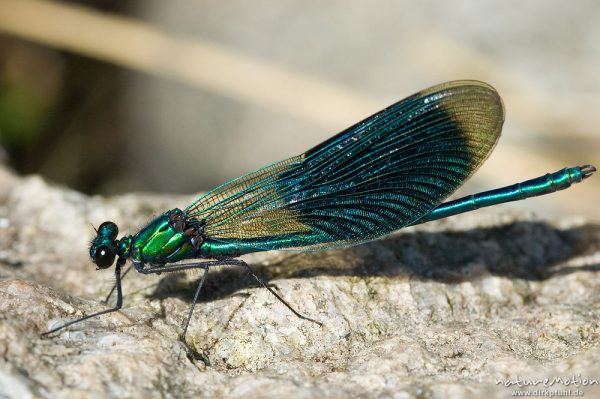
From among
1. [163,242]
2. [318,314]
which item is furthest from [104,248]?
[318,314]

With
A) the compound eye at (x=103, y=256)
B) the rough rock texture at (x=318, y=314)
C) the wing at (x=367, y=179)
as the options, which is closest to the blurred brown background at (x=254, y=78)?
the rough rock texture at (x=318, y=314)

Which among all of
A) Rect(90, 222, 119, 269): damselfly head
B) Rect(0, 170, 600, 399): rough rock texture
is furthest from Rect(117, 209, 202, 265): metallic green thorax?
Rect(0, 170, 600, 399): rough rock texture

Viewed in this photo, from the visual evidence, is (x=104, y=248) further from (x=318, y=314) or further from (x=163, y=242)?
(x=318, y=314)

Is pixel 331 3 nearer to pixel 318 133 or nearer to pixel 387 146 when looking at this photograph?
pixel 318 133

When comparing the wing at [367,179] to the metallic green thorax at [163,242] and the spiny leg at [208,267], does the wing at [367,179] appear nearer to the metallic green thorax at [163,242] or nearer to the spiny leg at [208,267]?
the metallic green thorax at [163,242]

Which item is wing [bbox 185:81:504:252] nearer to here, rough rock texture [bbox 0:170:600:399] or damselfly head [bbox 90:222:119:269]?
rough rock texture [bbox 0:170:600:399]

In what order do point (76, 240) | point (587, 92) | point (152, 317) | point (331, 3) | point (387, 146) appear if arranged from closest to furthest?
1. point (152, 317)
2. point (387, 146)
3. point (76, 240)
4. point (587, 92)
5. point (331, 3)

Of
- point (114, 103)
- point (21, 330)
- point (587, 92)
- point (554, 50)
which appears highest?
point (114, 103)

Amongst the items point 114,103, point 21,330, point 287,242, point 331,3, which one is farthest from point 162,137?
point 21,330
